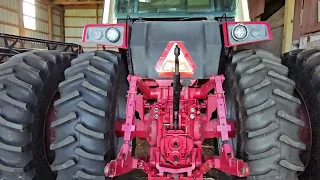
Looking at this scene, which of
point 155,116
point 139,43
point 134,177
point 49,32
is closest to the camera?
point 155,116

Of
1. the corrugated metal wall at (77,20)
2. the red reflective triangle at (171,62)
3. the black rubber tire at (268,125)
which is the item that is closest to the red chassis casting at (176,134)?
the black rubber tire at (268,125)

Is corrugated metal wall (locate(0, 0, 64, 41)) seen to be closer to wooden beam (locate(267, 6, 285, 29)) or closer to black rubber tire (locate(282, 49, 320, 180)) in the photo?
wooden beam (locate(267, 6, 285, 29))

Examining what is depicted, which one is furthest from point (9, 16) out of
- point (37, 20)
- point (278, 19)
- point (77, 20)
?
point (278, 19)

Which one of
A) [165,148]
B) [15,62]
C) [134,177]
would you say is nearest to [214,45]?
[165,148]

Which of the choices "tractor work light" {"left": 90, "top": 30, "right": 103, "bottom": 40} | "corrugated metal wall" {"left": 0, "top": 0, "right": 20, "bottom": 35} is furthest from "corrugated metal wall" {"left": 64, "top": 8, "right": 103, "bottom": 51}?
"tractor work light" {"left": 90, "top": 30, "right": 103, "bottom": 40}

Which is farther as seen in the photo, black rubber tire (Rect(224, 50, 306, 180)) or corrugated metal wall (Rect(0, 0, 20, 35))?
corrugated metal wall (Rect(0, 0, 20, 35))

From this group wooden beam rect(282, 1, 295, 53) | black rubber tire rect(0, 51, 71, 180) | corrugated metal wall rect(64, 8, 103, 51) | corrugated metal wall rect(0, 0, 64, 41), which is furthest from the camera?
corrugated metal wall rect(64, 8, 103, 51)

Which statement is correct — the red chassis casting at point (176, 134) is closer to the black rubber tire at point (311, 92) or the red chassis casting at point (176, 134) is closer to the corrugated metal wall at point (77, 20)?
the black rubber tire at point (311, 92)

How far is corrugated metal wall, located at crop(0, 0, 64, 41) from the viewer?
14.5 meters

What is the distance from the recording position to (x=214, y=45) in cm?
259

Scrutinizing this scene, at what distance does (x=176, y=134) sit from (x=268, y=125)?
0.61m

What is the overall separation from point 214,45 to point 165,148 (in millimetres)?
862

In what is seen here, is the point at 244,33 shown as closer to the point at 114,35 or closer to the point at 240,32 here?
the point at 240,32

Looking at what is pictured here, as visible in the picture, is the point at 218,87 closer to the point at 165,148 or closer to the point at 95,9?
the point at 165,148
